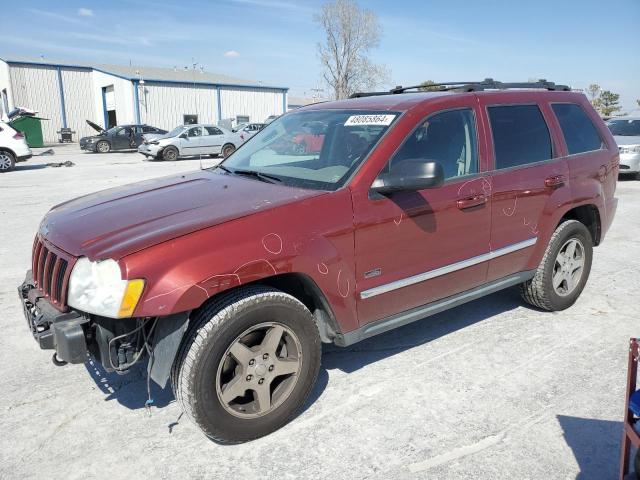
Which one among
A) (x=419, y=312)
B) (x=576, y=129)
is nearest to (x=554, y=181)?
(x=576, y=129)

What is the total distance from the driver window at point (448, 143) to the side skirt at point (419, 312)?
2.83 ft

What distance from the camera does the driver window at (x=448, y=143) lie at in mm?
3334

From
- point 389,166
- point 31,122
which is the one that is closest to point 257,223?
point 389,166

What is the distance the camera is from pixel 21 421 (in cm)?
302

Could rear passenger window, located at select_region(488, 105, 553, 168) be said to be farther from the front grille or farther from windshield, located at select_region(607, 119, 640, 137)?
windshield, located at select_region(607, 119, 640, 137)

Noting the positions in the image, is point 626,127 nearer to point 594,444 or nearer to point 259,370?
point 594,444

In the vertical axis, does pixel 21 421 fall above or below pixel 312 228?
below

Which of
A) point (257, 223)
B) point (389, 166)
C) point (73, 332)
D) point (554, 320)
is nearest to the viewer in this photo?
point (73, 332)

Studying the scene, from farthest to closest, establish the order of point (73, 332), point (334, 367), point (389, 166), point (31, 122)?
point (31, 122) < point (334, 367) < point (389, 166) < point (73, 332)

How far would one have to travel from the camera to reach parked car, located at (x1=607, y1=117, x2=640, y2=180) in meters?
13.0

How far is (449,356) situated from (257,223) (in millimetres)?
1900

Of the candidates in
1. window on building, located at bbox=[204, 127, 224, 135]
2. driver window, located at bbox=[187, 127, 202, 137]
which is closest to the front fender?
driver window, located at bbox=[187, 127, 202, 137]

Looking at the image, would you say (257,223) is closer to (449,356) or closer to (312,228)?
(312,228)

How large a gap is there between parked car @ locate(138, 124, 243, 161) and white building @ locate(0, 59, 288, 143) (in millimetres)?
16430
